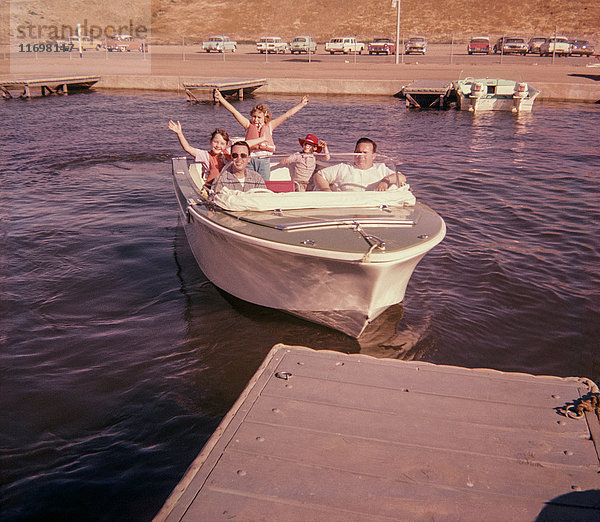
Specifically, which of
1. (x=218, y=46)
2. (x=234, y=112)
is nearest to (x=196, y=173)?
(x=234, y=112)

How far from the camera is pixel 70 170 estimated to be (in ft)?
44.0

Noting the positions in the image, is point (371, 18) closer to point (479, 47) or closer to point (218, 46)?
point (479, 47)

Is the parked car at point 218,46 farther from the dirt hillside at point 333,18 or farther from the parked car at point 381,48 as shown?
the dirt hillside at point 333,18

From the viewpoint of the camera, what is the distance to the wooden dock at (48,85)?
25031 millimetres

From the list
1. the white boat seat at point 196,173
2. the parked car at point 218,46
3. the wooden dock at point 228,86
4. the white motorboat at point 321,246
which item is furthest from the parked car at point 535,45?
the white motorboat at point 321,246

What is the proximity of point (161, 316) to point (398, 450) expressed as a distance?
425 centimetres

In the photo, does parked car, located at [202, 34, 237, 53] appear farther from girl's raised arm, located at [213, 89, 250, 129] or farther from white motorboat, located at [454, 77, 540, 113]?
girl's raised arm, located at [213, 89, 250, 129]

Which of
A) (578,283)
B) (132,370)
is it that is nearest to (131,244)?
(132,370)

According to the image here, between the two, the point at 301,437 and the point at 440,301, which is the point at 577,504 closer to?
the point at 301,437

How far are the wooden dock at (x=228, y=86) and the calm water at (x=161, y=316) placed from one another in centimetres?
1064

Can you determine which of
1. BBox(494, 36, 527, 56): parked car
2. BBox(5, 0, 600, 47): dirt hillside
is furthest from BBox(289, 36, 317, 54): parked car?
BBox(5, 0, 600, 47): dirt hillside

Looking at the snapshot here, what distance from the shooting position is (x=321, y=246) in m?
5.12

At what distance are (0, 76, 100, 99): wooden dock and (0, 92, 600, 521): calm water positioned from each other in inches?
525

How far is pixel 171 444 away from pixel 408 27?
68.2m
